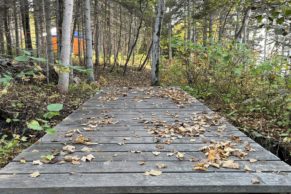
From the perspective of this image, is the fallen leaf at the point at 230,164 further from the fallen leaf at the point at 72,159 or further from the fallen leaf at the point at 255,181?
the fallen leaf at the point at 72,159

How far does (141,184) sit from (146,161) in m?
0.49

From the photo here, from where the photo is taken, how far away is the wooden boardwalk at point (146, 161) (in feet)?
7.11

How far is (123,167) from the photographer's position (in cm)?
250

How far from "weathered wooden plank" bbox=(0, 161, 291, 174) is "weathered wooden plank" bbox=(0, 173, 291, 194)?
4.0 inches

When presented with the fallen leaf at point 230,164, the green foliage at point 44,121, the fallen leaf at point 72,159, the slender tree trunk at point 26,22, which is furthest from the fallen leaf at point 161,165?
the slender tree trunk at point 26,22

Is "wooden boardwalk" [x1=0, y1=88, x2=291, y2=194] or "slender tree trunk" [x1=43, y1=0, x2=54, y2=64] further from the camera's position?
"slender tree trunk" [x1=43, y1=0, x2=54, y2=64]

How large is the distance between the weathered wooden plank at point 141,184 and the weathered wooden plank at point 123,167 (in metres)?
0.10

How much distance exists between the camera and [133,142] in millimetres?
3223

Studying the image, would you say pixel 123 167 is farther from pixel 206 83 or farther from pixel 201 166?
pixel 206 83

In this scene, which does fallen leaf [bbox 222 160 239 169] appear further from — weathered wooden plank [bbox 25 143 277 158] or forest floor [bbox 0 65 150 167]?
forest floor [bbox 0 65 150 167]

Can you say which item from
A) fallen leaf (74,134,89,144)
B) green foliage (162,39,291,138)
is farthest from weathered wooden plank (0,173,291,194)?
green foliage (162,39,291,138)

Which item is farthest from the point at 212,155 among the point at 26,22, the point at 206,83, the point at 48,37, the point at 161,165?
the point at 26,22

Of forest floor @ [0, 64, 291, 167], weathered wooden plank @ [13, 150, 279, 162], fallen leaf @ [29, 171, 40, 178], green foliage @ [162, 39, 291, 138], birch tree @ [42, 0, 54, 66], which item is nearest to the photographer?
fallen leaf @ [29, 171, 40, 178]

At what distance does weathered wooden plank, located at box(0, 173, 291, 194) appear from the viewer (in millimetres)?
2131
